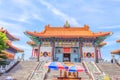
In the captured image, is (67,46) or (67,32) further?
(67,32)

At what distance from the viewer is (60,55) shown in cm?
3522

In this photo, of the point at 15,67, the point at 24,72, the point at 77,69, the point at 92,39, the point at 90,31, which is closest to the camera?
the point at 77,69

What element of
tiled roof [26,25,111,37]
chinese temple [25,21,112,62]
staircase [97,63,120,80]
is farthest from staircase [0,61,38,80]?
tiled roof [26,25,111,37]

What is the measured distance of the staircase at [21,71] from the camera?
800 inches

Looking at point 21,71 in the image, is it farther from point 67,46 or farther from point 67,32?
point 67,32

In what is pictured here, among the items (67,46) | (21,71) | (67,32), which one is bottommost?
(21,71)

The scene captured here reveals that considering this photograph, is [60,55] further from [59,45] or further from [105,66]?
[105,66]

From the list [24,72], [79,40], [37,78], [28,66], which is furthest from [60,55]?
[37,78]

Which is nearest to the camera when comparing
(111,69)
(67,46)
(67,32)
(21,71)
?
(21,71)

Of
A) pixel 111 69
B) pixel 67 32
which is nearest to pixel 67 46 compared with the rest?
pixel 67 32

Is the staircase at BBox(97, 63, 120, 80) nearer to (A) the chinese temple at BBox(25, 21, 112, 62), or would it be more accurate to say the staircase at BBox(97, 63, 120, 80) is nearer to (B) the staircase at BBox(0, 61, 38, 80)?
(B) the staircase at BBox(0, 61, 38, 80)

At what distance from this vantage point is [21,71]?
74.6 ft

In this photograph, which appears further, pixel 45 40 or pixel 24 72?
pixel 45 40

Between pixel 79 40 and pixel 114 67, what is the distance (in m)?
10.4
